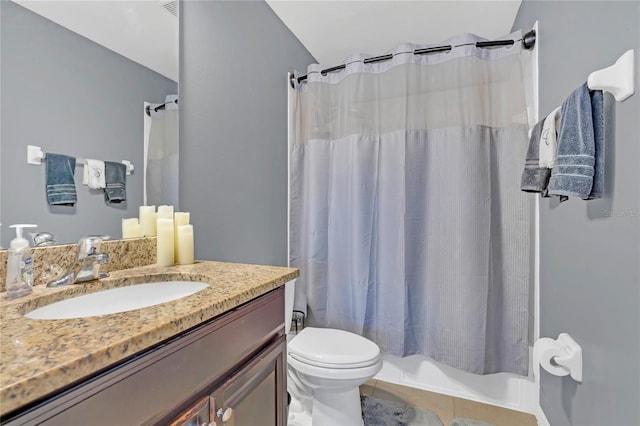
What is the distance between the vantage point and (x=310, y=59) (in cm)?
232

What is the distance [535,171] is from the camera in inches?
48.6

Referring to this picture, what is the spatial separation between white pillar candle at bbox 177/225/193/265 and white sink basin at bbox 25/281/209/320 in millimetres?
174

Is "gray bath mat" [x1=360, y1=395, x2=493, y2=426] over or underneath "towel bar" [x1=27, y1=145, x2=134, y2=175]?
underneath

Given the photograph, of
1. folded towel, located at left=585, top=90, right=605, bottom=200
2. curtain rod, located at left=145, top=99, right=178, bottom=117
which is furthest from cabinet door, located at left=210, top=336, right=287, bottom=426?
folded towel, located at left=585, top=90, right=605, bottom=200

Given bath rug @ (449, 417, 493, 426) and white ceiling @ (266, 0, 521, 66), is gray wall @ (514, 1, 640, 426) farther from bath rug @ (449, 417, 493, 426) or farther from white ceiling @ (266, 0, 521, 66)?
white ceiling @ (266, 0, 521, 66)

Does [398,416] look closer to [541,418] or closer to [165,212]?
[541,418]

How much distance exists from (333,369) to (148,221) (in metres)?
1.02

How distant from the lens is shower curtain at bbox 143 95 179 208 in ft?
3.72

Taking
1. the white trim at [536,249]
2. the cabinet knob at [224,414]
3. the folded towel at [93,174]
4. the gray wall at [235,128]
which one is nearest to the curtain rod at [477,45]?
the white trim at [536,249]

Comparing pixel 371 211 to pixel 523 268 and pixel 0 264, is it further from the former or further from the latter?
pixel 0 264

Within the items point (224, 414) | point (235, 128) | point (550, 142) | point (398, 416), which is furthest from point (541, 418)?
point (235, 128)

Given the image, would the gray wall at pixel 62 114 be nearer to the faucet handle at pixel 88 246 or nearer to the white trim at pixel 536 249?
the faucet handle at pixel 88 246

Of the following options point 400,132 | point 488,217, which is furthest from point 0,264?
point 488,217

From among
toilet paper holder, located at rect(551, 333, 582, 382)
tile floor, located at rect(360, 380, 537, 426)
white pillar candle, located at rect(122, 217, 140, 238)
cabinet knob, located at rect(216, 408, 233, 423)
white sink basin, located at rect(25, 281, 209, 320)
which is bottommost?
tile floor, located at rect(360, 380, 537, 426)
